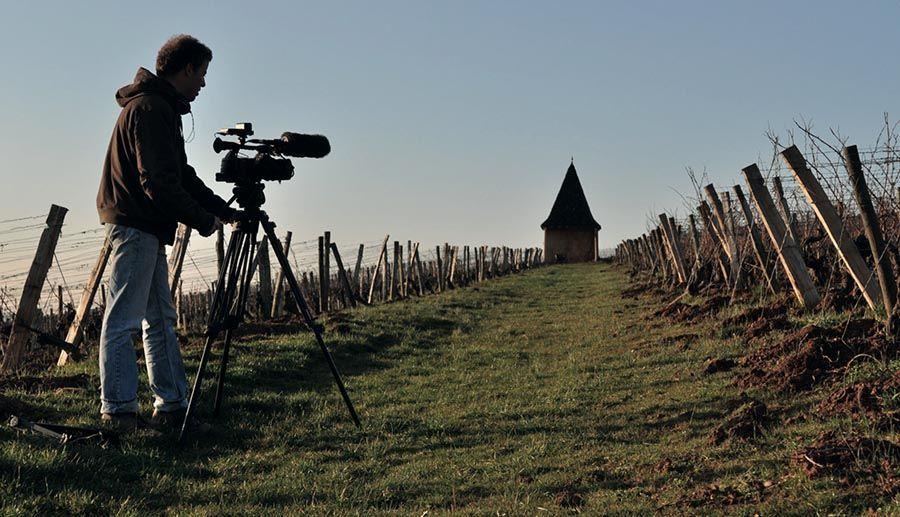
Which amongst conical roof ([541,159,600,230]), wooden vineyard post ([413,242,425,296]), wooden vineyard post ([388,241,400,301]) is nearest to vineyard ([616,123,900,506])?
wooden vineyard post ([388,241,400,301])

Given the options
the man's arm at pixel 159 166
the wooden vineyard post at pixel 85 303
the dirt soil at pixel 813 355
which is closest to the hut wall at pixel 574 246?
the wooden vineyard post at pixel 85 303

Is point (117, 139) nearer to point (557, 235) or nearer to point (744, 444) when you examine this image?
point (744, 444)

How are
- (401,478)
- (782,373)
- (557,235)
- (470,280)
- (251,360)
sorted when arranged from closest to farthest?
1. (401,478)
2. (782,373)
3. (251,360)
4. (470,280)
5. (557,235)

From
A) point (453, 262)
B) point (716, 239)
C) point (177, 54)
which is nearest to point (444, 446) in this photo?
point (177, 54)

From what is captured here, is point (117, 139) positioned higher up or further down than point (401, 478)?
higher up

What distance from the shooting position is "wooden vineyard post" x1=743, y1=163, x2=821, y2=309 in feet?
30.3

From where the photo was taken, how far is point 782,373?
21.1ft

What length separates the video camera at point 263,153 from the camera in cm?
562

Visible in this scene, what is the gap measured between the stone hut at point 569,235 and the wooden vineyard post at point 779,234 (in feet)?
163

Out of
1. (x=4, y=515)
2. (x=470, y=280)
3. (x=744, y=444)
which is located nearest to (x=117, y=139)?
(x=4, y=515)

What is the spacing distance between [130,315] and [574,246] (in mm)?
55614

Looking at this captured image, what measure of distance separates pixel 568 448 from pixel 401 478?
131 cm

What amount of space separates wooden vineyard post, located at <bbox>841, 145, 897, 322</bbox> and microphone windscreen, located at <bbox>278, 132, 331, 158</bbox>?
4535 millimetres

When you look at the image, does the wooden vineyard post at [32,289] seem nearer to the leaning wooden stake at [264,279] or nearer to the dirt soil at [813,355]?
the leaning wooden stake at [264,279]
